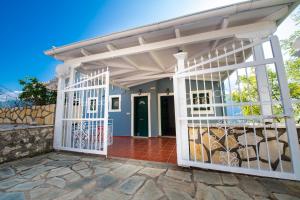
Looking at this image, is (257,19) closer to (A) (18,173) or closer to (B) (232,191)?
(B) (232,191)

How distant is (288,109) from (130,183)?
7.80 feet

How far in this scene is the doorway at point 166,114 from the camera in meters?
6.62

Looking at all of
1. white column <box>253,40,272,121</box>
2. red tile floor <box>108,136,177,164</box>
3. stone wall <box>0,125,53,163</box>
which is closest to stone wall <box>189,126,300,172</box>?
white column <box>253,40,272,121</box>

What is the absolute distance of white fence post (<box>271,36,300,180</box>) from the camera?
157cm

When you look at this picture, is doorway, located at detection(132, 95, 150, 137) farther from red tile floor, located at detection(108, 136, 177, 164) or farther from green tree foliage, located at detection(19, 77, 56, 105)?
green tree foliage, located at detection(19, 77, 56, 105)

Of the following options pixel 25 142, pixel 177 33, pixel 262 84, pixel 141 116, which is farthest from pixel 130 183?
pixel 141 116

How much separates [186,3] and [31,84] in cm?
726

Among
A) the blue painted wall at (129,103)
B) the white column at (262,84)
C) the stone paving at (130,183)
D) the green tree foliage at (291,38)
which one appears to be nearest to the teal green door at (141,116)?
the blue painted wall at (129,103)

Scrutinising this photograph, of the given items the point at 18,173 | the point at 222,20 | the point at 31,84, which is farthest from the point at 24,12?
the point at 222,20

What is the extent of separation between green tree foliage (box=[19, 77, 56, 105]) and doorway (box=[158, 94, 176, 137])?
16.1 ft

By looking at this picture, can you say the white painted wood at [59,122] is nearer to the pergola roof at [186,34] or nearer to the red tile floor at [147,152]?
the pergola roof at [186,34]

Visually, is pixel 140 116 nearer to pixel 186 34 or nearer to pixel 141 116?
pixel 141 116

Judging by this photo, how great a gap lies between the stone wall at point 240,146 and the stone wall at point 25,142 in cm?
378

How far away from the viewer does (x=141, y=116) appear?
269 inches
